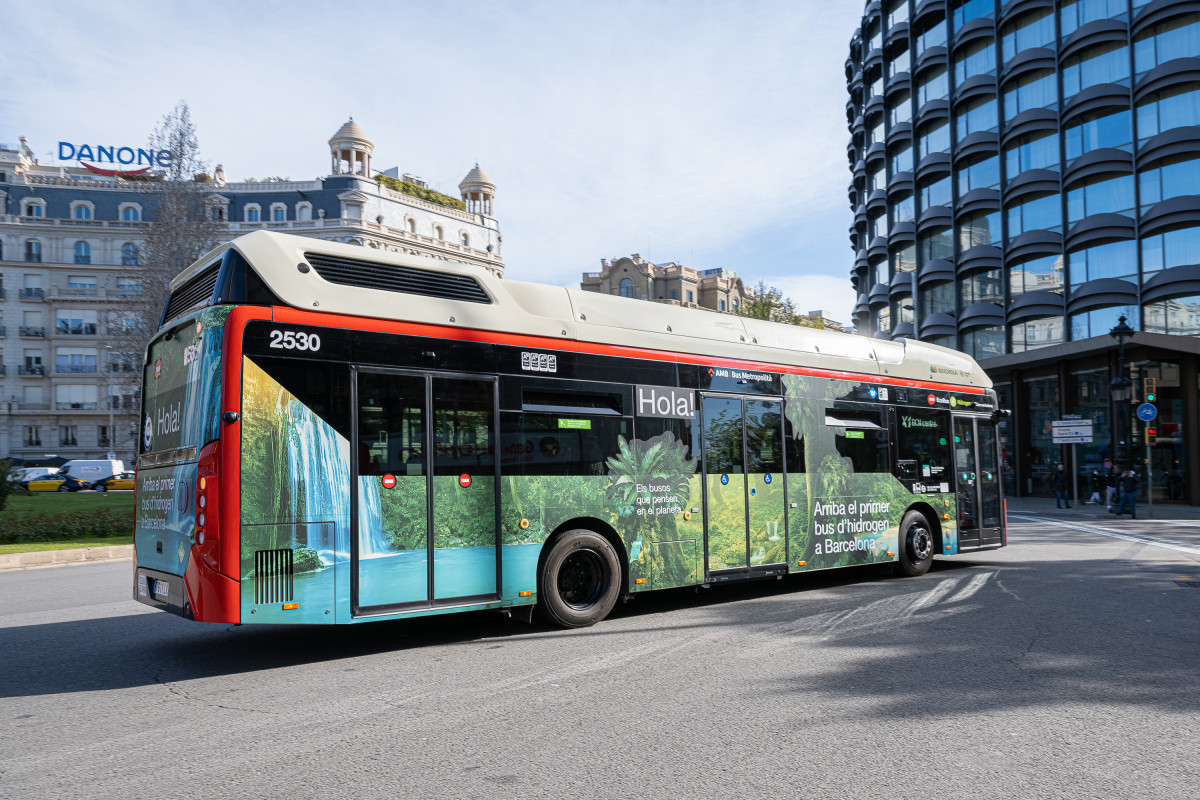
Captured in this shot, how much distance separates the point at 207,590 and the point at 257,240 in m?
2.64

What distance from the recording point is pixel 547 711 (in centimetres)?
518

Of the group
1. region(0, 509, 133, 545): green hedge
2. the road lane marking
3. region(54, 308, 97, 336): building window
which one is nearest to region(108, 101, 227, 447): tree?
region(0, 509, 133, 545): green hedge

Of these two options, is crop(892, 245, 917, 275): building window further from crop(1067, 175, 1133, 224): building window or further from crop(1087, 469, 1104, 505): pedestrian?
crop(1087, 469, 1104, 505): pedestrian

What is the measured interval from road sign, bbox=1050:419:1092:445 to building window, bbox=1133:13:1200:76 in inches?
608

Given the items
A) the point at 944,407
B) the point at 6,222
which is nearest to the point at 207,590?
the point at 944,407

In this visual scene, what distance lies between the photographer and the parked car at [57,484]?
44.5m

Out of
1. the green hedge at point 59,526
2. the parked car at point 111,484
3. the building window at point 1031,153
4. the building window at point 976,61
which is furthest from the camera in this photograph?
the parked car at point 111,484

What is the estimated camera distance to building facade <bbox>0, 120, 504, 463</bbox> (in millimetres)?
65375

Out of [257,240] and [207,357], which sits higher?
[257,240]

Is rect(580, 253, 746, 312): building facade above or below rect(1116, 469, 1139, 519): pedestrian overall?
above

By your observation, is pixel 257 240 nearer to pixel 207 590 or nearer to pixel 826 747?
pixel 207 590

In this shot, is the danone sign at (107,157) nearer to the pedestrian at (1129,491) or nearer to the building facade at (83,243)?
the building facade at (83,243)

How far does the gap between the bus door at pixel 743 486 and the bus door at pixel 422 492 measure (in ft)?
9.10

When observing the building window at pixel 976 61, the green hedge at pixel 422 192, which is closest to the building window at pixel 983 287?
the building window at pixel 976 61
